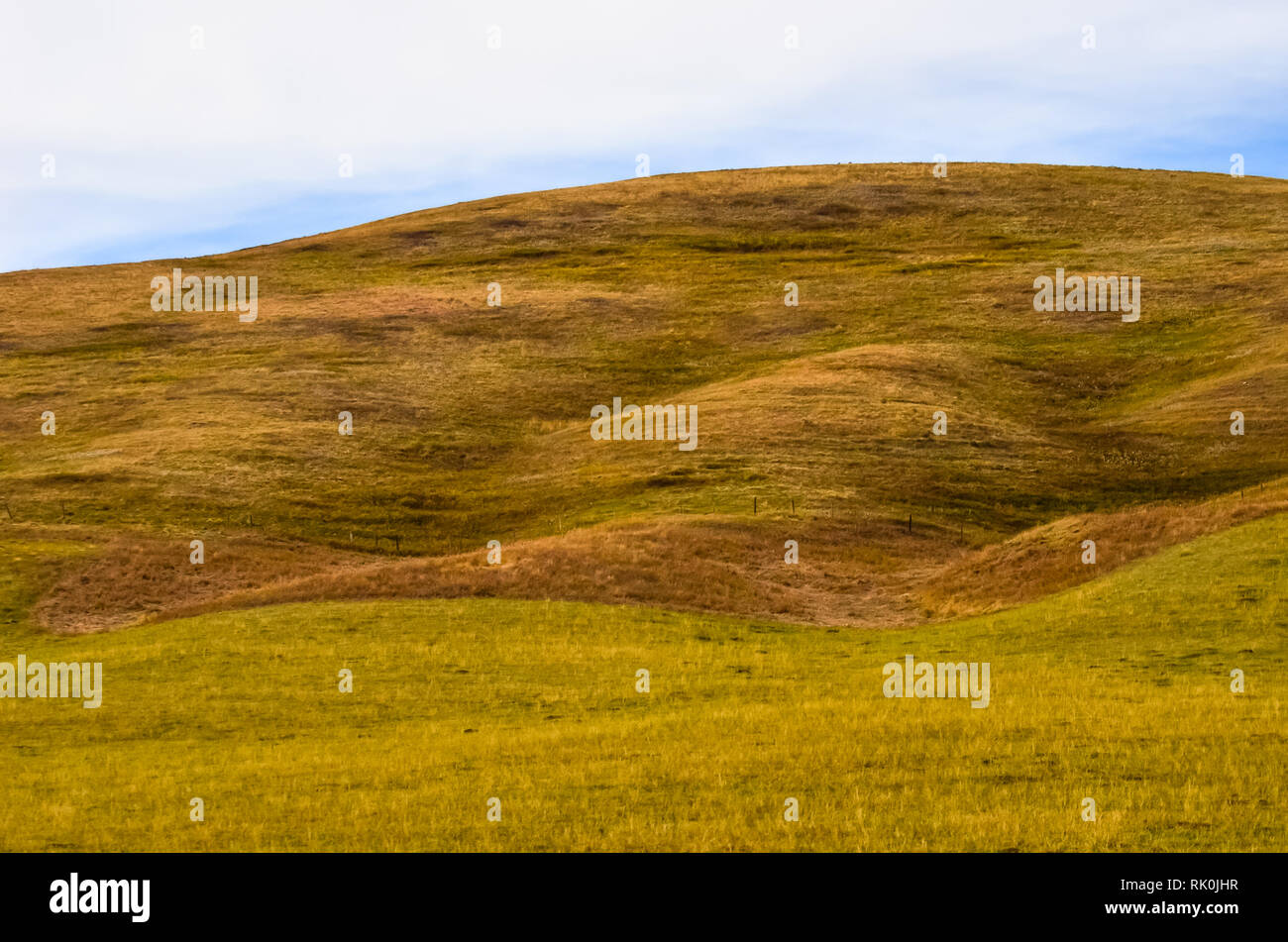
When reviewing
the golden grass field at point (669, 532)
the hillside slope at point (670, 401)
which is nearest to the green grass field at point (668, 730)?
the golden grass field at point (669, 532)

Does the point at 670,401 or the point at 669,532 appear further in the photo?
the point at 670,401

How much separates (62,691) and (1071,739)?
28072mm

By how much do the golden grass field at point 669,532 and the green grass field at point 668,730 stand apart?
0.17 meters

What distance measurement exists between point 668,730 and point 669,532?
29577mm

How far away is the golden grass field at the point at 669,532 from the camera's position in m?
23.9

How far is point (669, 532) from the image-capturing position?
59.2 meters

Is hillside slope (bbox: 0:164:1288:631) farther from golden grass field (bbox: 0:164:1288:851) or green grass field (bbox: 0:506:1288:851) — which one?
green grass field (bbox: 0:506:1288:851)

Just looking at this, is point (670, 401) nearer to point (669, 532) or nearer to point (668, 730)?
point (669, 532)

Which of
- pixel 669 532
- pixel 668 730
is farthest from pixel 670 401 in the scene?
pixel 668 730

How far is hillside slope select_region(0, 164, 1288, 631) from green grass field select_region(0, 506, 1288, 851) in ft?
20.8

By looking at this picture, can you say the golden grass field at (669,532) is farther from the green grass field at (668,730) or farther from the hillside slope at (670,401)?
A: the hillside slope at (670,401)

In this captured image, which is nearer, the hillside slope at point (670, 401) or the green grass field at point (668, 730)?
the green grass field at point (668, 730)

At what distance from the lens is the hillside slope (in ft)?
182
